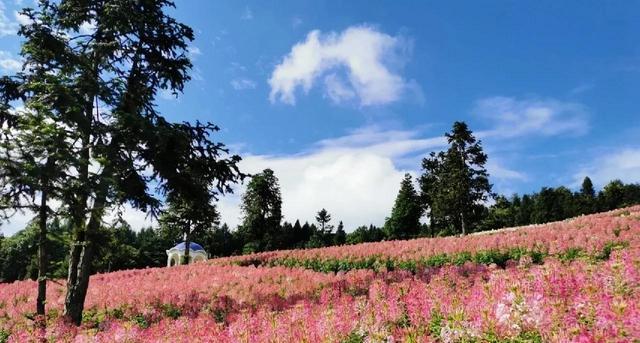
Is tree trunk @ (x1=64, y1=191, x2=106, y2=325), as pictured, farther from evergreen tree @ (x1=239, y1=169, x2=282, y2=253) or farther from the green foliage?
evergreen tree @ (x1=239, y1=169, x2=282, y2=253)

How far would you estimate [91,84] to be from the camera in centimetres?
1247

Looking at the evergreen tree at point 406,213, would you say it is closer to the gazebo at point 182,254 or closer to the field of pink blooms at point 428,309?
the gazebo at point 182,254

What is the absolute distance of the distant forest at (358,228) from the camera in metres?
13.1

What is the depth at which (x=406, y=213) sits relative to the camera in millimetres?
64625

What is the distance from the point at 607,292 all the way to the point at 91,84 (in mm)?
12653

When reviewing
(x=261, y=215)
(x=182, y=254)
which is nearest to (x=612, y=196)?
(x=261, y=215)

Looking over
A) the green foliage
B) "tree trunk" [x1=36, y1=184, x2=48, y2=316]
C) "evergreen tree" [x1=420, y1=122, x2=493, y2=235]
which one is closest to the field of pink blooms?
the green foliage

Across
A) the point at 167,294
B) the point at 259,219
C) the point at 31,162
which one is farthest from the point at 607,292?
the point at 259,219

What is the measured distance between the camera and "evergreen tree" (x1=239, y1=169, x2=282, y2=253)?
5791 cm

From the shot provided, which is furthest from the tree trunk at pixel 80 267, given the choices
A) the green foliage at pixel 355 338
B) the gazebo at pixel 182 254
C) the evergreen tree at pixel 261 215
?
the evergreen tree at pixel 261 215

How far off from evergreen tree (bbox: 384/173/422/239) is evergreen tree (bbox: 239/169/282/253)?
17.4 m

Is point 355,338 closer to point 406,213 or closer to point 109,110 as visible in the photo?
point 109,110

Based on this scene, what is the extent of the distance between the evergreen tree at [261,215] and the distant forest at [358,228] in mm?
128

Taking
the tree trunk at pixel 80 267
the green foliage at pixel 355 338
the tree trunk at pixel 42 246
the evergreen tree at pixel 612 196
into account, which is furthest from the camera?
the evergreen tree at pixel 612 196
